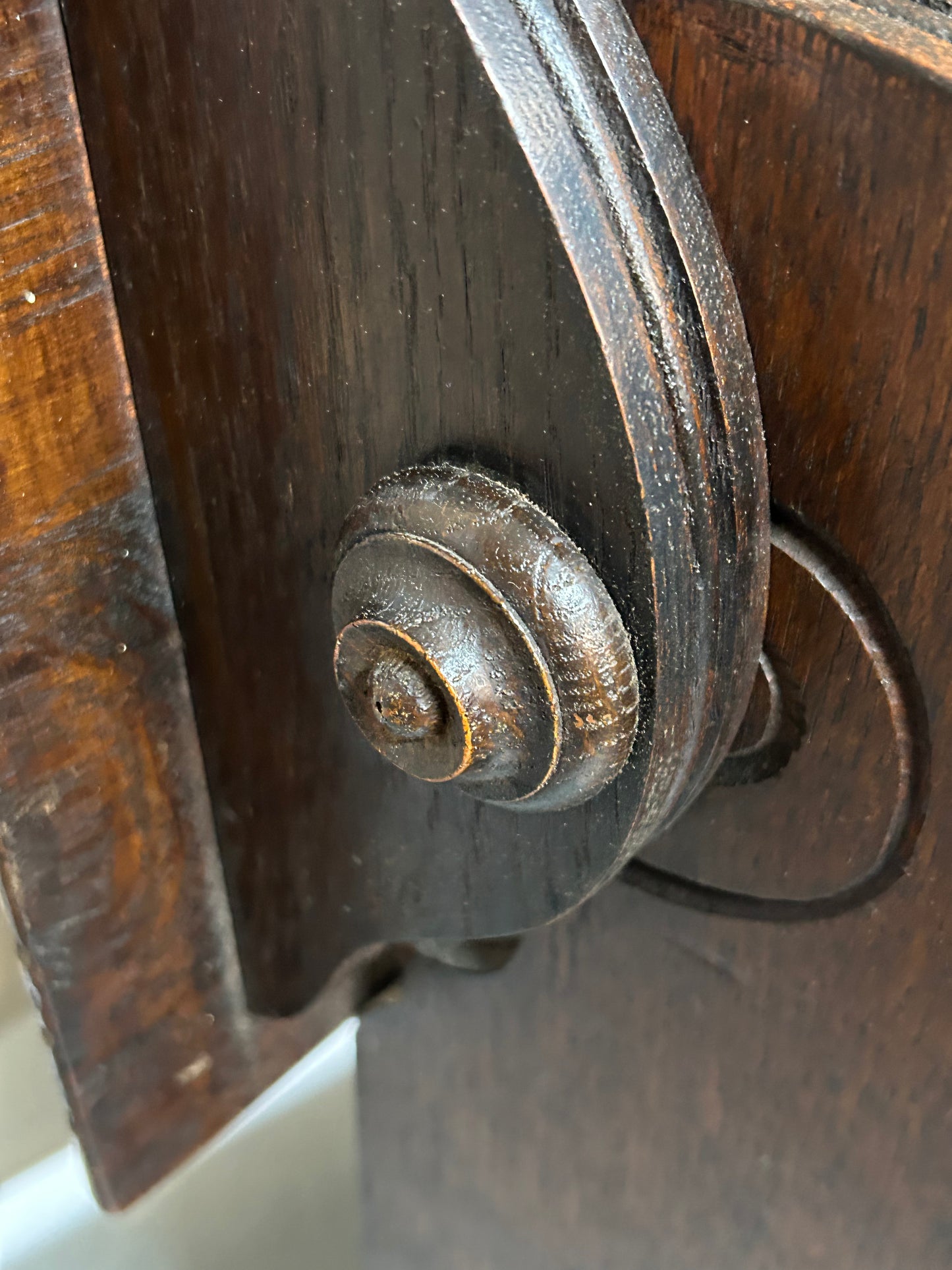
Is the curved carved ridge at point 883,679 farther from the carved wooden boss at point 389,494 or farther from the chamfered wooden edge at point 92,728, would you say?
the chamfered wooden edge at point 92,728

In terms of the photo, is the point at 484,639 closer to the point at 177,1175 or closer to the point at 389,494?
the point at 389,494

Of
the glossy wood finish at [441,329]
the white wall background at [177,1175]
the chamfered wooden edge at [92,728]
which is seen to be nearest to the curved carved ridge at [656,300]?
the glossy wood finish at [441,329]

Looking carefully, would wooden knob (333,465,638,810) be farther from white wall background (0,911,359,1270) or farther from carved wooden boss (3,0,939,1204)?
white wall background (0,911,359,1270)

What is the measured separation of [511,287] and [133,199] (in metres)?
0.14

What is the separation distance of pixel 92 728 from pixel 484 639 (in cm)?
19

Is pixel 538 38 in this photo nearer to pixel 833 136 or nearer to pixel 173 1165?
pixel 833 136

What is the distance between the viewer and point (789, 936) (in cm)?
39

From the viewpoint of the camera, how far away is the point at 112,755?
0.43m

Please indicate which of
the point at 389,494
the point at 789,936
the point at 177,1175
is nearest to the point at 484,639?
the point at 389,494

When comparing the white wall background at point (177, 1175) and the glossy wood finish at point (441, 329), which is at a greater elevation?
the glossy wood finish at point (441, 329)

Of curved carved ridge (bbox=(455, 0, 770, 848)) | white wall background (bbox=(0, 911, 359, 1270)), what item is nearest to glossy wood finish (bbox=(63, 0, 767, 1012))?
curved carved ridge (bbox=(455, 0, 770, 848))

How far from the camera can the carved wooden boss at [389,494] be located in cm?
25

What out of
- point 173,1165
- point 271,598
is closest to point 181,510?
point 271,598

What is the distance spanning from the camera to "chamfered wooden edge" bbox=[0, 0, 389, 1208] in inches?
13.2
